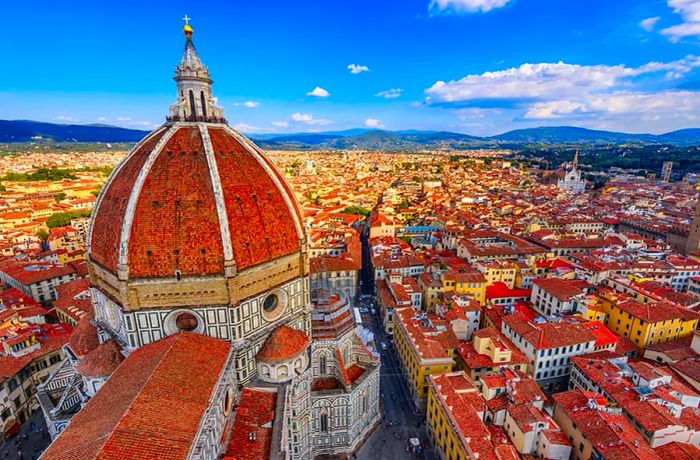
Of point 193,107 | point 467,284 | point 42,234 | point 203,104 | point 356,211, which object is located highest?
point 203,104

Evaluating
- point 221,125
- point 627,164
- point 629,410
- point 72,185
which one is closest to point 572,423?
point 629,410

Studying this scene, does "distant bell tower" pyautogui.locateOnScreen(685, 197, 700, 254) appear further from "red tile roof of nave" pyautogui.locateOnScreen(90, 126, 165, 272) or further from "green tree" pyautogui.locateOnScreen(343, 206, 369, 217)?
"red tile roof of nave" pyautogui.locateOnScreen(90, 126, 165, 272)

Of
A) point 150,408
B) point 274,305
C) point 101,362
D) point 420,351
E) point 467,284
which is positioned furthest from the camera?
point 467,284

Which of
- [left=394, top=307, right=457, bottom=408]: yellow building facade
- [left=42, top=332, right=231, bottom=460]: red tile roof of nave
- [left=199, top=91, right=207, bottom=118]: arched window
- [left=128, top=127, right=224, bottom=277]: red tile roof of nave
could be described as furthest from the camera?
[left=394, top=307, right=457, bottom=408]: yellow building facade

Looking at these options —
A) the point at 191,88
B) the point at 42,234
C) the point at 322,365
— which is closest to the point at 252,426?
the point at 322,365

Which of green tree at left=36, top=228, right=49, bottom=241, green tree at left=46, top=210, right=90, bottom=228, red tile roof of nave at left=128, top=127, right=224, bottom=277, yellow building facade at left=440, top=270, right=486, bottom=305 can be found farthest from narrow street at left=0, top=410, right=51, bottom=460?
green tree at left=46, top=210, right=90, bottom=228

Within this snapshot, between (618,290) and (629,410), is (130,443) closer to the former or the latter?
(629,410)

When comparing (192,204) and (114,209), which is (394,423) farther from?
(114,209)
